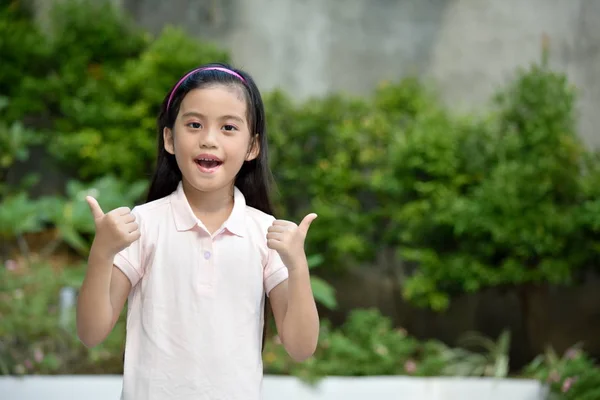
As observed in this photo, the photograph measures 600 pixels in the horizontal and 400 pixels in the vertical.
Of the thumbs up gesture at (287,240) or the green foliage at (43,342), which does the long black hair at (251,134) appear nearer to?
the thumbs up gesture at (287,240)

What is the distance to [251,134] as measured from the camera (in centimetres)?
187

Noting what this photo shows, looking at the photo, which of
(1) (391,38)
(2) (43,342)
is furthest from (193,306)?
(1) (391,38)

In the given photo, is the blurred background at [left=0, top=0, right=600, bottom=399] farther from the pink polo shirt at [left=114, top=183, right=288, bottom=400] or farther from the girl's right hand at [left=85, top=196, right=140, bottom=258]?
the girl's right hand at [left=85, top=196, right=140, bottom=258]

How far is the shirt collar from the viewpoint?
1.79 meters

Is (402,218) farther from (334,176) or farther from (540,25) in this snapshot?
(540,25)

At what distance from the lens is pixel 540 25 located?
7.04 metres

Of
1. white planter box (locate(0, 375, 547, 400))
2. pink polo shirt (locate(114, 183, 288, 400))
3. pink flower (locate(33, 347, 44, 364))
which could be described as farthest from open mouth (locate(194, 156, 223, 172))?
pink flower (locate(33, 347, 44, 364))

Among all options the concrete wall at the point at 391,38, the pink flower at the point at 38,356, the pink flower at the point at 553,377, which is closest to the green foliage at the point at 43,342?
the pink flower at the point at 38,356

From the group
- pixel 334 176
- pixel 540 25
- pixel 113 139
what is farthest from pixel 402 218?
pixel 113 139

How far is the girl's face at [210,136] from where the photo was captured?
5.80 feet

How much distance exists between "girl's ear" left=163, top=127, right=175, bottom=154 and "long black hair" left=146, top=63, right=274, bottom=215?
0.04 ft

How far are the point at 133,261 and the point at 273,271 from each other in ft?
0.99

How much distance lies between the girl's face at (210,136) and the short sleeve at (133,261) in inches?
6.7

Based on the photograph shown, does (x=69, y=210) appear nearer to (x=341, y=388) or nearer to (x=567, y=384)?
(x=341, y=388)
